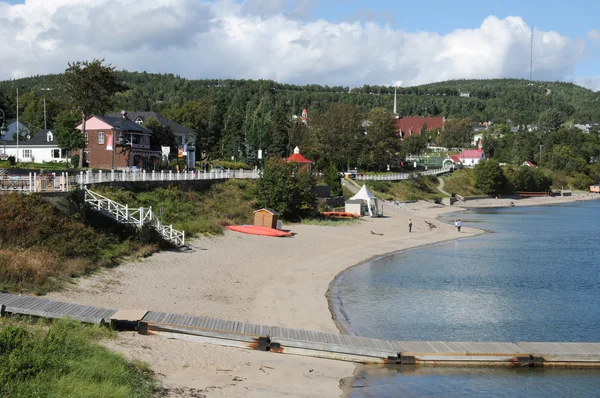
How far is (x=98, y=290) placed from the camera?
82.0 feet

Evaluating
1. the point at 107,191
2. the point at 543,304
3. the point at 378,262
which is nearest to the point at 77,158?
the point at 107,191

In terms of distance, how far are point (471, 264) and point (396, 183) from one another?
6310 centimetres

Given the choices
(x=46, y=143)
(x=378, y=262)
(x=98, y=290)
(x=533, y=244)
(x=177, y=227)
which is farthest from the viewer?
(x=46, y=143)

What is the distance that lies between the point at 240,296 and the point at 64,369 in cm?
1370

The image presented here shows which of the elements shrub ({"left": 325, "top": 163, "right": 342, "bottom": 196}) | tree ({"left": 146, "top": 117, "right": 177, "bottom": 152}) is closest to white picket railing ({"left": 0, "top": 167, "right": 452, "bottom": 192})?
shrub ({"left": 325, "top": 163, "right": 342, "bottom": 196})

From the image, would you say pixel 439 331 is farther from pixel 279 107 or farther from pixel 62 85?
pixel 279 107

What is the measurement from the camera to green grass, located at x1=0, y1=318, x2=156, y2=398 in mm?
13539

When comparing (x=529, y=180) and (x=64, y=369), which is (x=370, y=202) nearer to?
(x=64, y=369)

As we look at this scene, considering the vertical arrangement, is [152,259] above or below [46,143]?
below

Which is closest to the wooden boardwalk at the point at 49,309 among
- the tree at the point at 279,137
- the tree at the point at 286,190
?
the tree at the point at 286,190

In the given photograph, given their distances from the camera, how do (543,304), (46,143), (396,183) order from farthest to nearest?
(396,183)
(46,143)
(543,304)

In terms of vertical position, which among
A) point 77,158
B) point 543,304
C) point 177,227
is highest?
point 77,158

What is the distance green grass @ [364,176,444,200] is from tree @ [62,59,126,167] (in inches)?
1642

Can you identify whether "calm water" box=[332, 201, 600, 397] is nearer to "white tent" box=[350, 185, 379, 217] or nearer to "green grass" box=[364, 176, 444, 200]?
"white tent" box=[350, 185, 379, 217]
